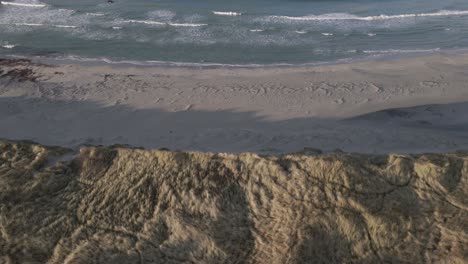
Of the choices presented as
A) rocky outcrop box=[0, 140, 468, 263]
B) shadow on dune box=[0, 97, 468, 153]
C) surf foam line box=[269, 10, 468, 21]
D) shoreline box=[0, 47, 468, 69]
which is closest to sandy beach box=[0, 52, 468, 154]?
shadow on dune box=[0, 97, 468, 153]

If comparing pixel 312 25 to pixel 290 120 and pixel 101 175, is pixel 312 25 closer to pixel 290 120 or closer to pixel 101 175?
pixel 290 120

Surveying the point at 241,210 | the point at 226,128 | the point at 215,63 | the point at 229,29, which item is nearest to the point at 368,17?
the point at 229,29

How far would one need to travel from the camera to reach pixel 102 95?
40.8ft

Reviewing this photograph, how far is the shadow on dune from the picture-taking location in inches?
372

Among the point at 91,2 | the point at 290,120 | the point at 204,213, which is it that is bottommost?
the point at 290,120

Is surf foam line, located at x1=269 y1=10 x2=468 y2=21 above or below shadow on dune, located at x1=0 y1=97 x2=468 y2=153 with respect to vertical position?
above

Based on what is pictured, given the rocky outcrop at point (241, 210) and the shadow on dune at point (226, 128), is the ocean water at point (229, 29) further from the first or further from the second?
the rocky outcrop at point (241, 210)

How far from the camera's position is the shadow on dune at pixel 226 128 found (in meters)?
9.46

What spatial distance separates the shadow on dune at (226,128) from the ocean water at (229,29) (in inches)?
187

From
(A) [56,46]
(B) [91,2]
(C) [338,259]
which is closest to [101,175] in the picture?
(C) [338,259]

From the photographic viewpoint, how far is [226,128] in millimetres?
10344

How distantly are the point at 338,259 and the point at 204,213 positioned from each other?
3.88ft

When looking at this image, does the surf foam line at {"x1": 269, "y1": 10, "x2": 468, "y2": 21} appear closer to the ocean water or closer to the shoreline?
the ocean water

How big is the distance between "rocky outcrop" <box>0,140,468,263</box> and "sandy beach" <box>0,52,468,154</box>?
199 inches
